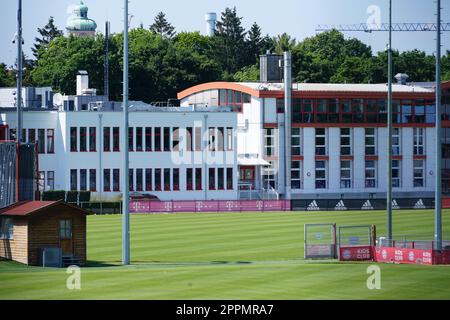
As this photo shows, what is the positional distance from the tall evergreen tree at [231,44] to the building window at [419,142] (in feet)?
187

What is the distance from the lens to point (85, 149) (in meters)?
95.2

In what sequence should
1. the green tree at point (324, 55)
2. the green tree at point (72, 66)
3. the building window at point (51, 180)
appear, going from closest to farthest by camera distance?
the building window at point (51, 180)
the green tree at point (72, 66)
the green tree at point (324, 55)

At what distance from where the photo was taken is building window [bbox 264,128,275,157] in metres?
102

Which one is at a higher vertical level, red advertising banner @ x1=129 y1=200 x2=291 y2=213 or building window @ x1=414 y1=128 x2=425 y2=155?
building window @ x1=414 y1=128 x2=425 y2=155

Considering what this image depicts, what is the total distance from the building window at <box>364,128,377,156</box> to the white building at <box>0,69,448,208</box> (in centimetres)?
8

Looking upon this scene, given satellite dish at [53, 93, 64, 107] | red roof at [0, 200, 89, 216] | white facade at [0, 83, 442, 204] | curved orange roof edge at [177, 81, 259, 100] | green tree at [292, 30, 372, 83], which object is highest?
green tree at [292, 30, 372, 83]

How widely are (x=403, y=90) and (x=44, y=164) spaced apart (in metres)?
30.9

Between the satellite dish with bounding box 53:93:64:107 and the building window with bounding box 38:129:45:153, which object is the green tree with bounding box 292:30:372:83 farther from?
the building window with bounding box 38:129:45:153

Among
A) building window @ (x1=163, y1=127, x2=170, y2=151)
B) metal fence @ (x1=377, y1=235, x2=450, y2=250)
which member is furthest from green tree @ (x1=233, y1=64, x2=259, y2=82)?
metal fence @ (x1=377, y1=235, x2=450, y2=250)

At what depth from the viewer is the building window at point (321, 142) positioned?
103625mm

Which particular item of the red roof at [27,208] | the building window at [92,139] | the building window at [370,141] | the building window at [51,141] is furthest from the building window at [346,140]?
the red roof at [27,208]

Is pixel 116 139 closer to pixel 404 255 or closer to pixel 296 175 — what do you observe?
pixel 296 175

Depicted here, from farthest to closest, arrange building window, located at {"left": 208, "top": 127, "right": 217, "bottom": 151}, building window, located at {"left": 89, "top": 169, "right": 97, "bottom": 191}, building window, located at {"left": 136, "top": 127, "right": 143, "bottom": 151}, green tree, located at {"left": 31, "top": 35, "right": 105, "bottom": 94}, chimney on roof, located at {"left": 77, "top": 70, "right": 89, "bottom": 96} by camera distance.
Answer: green tree, located at {"left": 31, "top": 35, "right": 105, "bottom": 94} < chimney on roof, located at {"left": 77, "top": 70, "right": 89, "bottom": 96} < building window, located at {"left": 208, "top": 127, "right": 217, "bottom": 151} < building window, located at {"left": 136, "top": 127, "right": 143, "bottom": 151} < building window, located at {"left": 89, "top": 169, "right": 97, "bottom": 191}

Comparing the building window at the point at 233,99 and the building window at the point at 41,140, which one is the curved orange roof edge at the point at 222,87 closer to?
the building window at the point at 233,99
